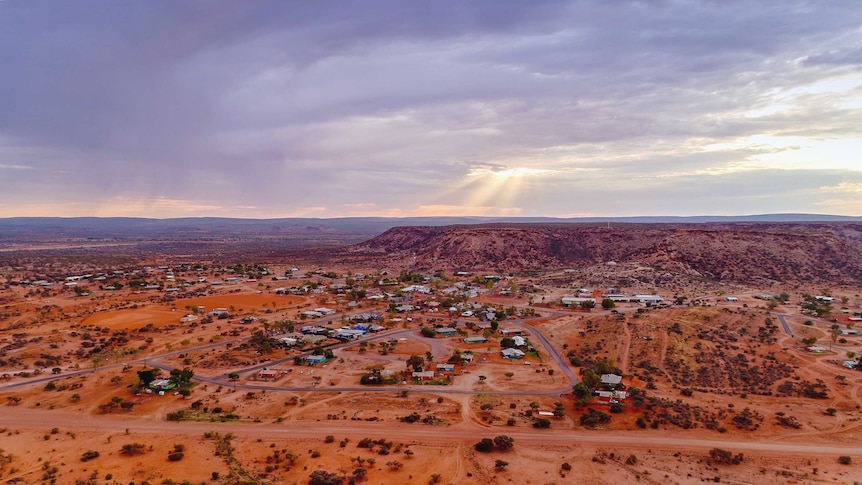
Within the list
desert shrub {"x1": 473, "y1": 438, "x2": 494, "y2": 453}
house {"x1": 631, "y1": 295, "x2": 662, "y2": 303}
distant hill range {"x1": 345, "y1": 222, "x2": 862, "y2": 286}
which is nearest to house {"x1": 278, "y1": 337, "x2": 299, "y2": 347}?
desert shrub {"x1": 473, "y1": 438, "x2": 494, "y2": 453}

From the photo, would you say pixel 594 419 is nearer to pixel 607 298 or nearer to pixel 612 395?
pixel 612 395

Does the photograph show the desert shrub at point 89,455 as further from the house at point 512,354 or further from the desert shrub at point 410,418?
the house at point 512,354

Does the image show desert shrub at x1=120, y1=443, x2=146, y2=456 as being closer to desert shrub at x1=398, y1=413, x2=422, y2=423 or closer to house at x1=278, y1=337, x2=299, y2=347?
desert shrub at x1=398, y1=413, x2=422, y2=423

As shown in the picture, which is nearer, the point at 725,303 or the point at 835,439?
the point at 835,439

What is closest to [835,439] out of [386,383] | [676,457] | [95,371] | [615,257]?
[676,457]

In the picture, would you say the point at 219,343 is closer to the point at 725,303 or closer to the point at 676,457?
the point at 676,457

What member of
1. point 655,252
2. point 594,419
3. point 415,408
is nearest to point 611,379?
point 594,419

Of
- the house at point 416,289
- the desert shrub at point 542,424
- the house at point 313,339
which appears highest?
the house at point 416,289

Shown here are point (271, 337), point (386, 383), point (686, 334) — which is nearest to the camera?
point (386, 383)

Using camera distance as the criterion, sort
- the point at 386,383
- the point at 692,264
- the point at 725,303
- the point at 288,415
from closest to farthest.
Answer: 1. the point at 288,415
2. the point at 386,383
3. the point at 725,303
4. the point at 692,264

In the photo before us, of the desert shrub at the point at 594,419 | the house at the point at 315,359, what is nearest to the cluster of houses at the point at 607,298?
the desert shrub at the point at 594,419
